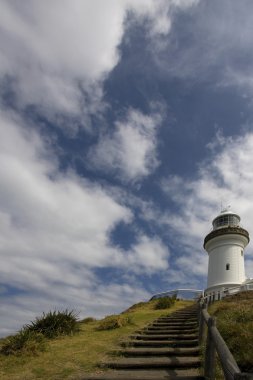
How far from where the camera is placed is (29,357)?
28.4ft

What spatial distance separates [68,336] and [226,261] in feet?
75.5

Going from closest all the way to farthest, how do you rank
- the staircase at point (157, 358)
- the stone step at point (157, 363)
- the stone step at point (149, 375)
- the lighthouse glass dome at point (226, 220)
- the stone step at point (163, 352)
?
1. the stone step at point (149, 375)
2. the staircase at point (157, 358)
3. the stone step at point (157, 363)
4. the stone step at point (163, 352)
5. the lighthouse glass dome at point (226, 220)

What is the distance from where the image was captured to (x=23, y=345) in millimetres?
9320

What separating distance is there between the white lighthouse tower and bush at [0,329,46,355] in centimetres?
2350

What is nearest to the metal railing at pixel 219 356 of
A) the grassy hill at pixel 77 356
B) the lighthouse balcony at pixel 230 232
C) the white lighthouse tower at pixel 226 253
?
the grassy hill at pixel 77 356

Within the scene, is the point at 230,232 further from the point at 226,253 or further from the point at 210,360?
the point at 210,360

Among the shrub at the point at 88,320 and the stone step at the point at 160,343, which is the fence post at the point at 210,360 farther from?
the shrub at the point at 88,320

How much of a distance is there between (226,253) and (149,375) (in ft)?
88.3

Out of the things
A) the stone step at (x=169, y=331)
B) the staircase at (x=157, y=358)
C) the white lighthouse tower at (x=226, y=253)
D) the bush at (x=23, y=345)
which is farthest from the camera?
the white lighthouse tower at (x=226, y=253)

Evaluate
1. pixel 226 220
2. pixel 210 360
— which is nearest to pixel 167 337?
pixel 210 360

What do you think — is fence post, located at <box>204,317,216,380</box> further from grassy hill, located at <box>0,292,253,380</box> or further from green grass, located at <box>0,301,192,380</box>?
green grass, located at <box>0,301,192,380</box>

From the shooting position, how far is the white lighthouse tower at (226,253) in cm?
3132

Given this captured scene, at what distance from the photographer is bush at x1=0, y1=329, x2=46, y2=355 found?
902 centimetres

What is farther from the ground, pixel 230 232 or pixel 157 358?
pixel 230 232
